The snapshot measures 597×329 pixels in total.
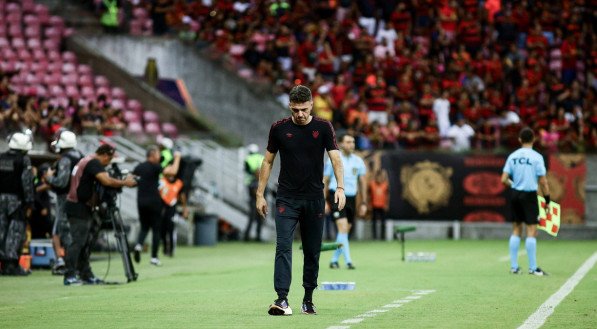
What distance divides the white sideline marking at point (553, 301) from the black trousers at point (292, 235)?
2.25 meters

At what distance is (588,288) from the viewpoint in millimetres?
17766

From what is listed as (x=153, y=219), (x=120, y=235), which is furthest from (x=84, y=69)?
(x=120, y=235)

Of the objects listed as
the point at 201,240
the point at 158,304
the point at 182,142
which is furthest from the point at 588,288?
the point at 182,142

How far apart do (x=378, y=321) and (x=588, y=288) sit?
553 cm

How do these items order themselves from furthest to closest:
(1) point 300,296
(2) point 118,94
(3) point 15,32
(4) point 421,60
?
(4) point 421,60 → (3) point 15,32 → (2) point 118,94 → (1) point 300,296

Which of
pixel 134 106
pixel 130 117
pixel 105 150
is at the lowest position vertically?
pixel 105 150

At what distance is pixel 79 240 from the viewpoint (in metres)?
19.4

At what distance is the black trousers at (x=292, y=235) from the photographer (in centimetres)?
1382

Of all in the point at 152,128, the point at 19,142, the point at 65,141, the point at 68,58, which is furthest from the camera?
the point at 68,58

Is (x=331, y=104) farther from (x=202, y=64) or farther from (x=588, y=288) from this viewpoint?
(x=588, y=288)

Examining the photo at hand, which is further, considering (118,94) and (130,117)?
(118,94)

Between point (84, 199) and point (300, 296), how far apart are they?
4058mm

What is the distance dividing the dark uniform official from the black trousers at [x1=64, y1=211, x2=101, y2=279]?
279cm

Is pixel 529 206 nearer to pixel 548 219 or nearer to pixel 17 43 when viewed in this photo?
pixel 548 219
